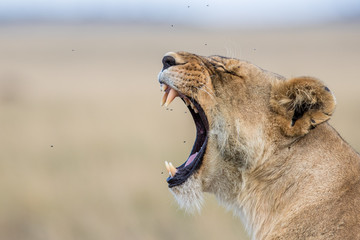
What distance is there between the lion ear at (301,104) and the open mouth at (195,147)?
45 centimetres

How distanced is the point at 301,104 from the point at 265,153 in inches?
11.7

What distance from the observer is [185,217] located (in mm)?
7348

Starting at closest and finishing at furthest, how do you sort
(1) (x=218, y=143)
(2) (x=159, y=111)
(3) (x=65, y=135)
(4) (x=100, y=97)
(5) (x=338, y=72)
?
1. (1) (x=218, y=143)
2. (3) (x=65, y=135)
3. (2) (x=159, y=111)
4. (4) (x=100, y=97)
5. (5) (x=338, y=72)

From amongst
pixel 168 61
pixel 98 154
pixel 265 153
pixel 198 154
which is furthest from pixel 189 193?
pixel 98 154

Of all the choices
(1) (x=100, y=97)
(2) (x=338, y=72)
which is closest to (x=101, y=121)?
(1) (x=100, y=97)

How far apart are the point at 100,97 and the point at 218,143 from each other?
12.8m

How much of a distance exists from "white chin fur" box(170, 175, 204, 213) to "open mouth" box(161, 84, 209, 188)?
27 millimetres

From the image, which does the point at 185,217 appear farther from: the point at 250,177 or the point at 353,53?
the point at 353,53

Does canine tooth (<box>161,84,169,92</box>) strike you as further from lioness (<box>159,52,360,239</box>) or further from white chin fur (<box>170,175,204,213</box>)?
white chin fur (<box>170,175,204,213</box>)

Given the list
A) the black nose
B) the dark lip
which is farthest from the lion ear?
the black nose

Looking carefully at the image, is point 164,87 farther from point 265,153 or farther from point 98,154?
point 98,154

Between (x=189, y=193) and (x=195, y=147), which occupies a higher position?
(x=195, y=147)

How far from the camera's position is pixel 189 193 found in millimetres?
3674

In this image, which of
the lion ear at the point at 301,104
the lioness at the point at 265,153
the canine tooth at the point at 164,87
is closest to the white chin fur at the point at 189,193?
the lioness at the point at 265,153
